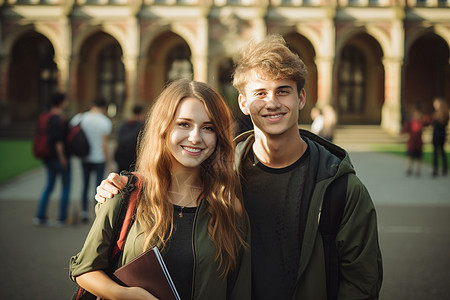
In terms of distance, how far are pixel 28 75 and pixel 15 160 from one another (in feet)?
42.1

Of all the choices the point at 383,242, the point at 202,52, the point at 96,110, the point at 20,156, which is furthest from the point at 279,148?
the point at 202,52

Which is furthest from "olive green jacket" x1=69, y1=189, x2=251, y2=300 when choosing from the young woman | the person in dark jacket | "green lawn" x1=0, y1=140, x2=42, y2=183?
"green lawn" x1=0, y1=140, x2=42, y2=183

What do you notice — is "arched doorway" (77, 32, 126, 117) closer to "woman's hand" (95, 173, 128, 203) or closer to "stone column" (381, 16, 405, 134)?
"stone column" (381, 16, 405, 134)

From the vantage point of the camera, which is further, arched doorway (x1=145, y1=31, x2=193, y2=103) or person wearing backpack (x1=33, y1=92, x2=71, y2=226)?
arched doorway (x1=145, y1=31, x2=193, y2=103)

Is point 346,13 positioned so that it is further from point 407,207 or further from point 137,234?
point 137,234

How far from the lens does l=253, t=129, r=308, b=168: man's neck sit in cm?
191

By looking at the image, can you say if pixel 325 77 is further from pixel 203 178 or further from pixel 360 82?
pixel 203 178

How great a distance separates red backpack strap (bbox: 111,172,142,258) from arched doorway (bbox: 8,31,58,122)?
78.7ft

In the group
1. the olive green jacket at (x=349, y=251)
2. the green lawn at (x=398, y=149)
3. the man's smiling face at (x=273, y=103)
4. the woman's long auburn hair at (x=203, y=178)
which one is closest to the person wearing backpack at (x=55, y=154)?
the woman's long auburn hair at (x=203, y=178)

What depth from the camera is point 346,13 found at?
20484mm

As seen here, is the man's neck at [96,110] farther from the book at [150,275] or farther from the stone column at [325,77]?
the stone column at [325,77]

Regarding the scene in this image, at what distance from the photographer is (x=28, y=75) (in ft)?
77.7

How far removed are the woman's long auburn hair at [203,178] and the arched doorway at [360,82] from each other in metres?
22.0

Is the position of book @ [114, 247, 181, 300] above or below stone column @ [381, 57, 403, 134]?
below
